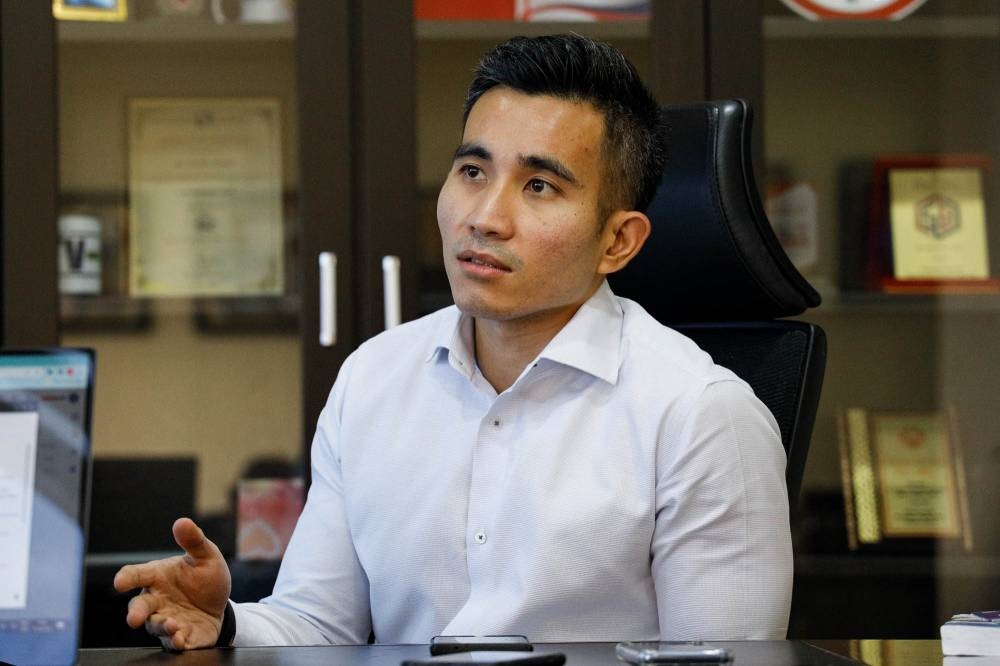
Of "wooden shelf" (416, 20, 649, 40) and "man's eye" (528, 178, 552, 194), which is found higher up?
"wooden shelf" (416, 20, 649, 40)

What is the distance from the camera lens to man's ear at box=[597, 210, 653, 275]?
1.37 meters

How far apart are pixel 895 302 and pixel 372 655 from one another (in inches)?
67.2

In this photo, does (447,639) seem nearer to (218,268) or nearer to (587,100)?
(587,100)

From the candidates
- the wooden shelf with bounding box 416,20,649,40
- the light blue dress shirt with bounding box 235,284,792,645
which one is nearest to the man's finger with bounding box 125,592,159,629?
the light blue dress shirt with bounding box 235,284,792,645

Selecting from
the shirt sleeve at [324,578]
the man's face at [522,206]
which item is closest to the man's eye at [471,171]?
the man's face at [522,206]

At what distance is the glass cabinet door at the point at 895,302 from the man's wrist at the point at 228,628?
143 cm

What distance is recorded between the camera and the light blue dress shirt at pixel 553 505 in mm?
1203

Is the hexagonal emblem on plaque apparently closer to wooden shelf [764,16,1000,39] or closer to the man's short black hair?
wooden shelf [764,16,1000,39]

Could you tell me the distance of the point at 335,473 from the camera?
1.42 meters

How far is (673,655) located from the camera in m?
0.78

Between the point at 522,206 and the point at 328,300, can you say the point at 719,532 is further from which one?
the point at 328,300

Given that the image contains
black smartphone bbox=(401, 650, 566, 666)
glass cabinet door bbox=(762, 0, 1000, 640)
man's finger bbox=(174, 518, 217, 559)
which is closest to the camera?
black smartphone bbox=(401, 650, 566, 666)

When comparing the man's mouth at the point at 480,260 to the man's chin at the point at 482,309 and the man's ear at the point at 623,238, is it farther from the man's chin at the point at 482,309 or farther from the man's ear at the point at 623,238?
the man's ear at the point at 623,238

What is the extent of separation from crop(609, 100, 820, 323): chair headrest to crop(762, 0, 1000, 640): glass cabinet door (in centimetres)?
89
